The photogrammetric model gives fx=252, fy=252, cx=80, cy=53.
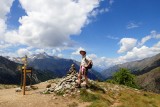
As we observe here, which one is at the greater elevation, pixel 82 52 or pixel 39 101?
pixel 82 52

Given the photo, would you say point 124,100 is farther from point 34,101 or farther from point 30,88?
point 30,88

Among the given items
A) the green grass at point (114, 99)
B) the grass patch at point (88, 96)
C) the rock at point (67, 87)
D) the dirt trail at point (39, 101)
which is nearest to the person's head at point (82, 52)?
the rock at point (67, 87)

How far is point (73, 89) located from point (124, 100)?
6.55 meters

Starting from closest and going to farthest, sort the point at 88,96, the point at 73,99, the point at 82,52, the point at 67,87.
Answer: the point at 73,99, the point at 88,96, the point at 82,52, the point at 67,87

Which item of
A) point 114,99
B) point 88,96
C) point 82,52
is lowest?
point 114,99

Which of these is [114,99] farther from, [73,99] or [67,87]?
[67,87]

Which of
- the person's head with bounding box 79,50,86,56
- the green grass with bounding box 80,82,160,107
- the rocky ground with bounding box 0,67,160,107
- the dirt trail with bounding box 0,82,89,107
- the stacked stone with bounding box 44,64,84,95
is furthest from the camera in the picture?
the person's head with bounding box 79,50,86,56

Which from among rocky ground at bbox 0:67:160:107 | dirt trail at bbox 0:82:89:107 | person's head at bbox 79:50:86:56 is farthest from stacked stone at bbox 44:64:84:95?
person's head at bbox 79:50:86:56

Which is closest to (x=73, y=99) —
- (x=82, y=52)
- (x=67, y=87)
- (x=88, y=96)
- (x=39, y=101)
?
(x=88, y=96)

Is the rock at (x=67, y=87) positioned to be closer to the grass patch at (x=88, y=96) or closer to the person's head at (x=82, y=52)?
the grass patch at (x=88, y=96)

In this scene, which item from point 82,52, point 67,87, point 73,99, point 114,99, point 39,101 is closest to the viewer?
point 39,101

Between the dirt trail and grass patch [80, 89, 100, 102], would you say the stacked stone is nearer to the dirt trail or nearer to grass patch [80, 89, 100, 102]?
grass patch [80, 89, 100, 102]

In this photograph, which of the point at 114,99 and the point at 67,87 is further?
the point at 114,99

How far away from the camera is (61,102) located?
1078 inches
